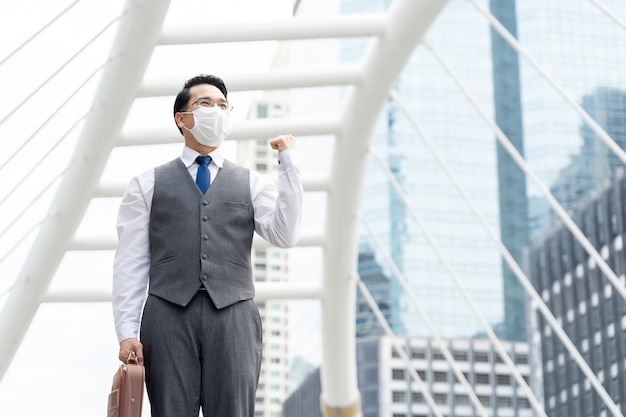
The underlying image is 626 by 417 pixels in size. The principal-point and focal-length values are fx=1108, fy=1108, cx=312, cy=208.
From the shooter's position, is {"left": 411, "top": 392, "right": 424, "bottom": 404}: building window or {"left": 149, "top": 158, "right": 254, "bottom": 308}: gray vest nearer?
{"left": 149, "top": 158, "right": 254, "bottom": 308}: gray vest

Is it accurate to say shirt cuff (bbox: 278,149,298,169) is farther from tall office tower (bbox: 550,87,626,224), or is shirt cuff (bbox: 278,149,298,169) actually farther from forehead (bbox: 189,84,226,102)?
tall office tower (bbox: 550,87,626,224)

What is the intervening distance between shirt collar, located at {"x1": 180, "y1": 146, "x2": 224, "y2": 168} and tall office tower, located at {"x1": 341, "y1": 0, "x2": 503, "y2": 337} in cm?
8056

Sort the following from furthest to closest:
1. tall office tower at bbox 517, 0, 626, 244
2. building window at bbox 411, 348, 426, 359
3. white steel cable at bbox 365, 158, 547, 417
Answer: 1. tall office tower at bbox 517, 0, 626, 244
2. building window at bbox 411, 348, 426, 359
3. white steel cable at bbox 365, 158, 547, 417

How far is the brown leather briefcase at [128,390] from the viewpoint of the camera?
3.45 m

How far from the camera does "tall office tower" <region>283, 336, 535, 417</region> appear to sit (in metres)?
78.8

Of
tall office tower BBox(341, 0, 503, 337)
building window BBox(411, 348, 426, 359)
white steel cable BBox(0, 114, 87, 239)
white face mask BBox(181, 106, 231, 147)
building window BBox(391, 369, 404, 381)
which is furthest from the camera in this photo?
tall office tower BBox(341, 0, 503, 337)

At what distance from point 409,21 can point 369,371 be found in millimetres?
71090

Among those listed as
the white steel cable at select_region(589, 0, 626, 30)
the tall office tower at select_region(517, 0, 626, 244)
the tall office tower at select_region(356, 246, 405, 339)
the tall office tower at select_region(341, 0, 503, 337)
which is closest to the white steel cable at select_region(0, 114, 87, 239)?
the white steel cable at select_region(589, 0, 626, 30)

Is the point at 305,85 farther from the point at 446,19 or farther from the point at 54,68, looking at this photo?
the point at 446,19

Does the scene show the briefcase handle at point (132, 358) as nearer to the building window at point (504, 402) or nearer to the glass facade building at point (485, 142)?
the glass facade building at point (485, 142)

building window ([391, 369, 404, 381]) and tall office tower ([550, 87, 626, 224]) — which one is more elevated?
tall office tower ([550, 87, 626, 224])

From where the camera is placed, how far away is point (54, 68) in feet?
24.7

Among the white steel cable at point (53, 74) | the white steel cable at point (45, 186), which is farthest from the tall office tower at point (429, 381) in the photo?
the white steel cable at point (53, 74)

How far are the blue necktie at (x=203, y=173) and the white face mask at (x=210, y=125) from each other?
0.24 ft
